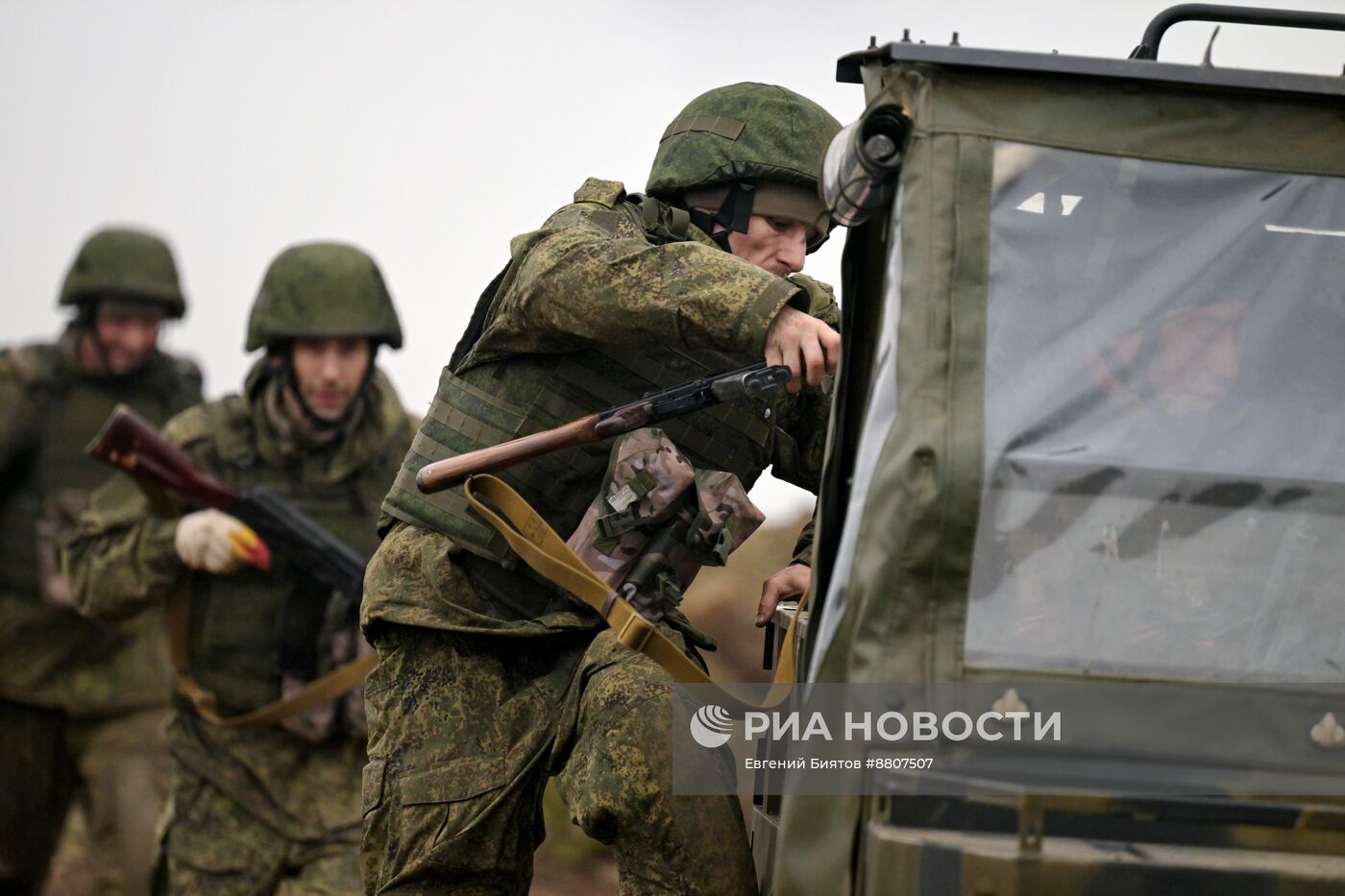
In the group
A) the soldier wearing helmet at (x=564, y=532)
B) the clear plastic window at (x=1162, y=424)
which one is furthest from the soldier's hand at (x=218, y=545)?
the clear plastic window at (x=1162, y=424)

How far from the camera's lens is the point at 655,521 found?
4.38 meters

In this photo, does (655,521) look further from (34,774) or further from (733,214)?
(34,774)

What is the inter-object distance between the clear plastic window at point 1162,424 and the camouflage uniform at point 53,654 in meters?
6.25

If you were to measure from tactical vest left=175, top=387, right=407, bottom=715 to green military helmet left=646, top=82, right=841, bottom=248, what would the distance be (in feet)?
11.4

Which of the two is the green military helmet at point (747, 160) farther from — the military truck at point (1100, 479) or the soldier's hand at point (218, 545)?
the soldier's hand at point (218, 545)

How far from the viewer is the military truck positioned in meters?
3.01

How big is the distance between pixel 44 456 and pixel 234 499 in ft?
5.23

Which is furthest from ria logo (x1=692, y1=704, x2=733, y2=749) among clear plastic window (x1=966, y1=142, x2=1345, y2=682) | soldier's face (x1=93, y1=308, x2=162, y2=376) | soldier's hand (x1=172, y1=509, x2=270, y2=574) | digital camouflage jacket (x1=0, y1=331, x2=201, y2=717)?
soldier's face (x1=93, y1=308, x2=162, y2=376)

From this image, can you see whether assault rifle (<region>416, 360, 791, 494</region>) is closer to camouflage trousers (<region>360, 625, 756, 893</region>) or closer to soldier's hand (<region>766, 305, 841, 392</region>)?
soldier's hand (<region>766, 305, 841, 392</region>)

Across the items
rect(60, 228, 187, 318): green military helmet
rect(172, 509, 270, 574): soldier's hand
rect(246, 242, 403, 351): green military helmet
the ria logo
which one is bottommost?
the ria logo

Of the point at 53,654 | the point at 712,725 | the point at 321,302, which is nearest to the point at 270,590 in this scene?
the point at 321,302

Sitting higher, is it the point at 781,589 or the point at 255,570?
the point at 255,570

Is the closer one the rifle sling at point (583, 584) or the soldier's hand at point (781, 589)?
the rifle sling at point (583, 584)

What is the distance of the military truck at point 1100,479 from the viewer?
118 inches
